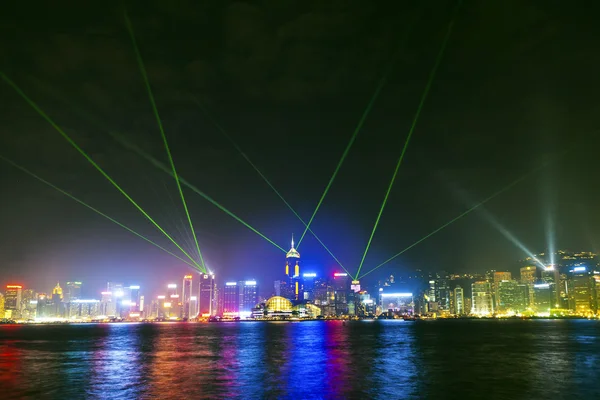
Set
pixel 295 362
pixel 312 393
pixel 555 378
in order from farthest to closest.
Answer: pixel 295 362 → pixel 555 378 → pixel 312 393

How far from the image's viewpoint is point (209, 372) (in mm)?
44469

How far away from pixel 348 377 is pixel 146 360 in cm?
2818

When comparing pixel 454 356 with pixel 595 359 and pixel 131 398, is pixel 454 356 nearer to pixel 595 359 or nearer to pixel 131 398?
pixel 595 359

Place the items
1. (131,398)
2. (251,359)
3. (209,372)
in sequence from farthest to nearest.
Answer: (251,359) → (209,372) → (131,398)

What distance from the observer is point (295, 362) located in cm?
5359

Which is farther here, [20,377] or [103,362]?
[103,362]

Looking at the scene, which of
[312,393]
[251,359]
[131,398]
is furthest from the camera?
[251,359]

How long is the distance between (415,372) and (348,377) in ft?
26.2

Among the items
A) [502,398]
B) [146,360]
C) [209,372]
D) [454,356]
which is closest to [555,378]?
[502,398]

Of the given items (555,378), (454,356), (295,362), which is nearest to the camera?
(555,378)

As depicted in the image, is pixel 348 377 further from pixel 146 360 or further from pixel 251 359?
pixel 146 360

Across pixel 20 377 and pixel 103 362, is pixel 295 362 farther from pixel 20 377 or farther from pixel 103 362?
pixel 20 377

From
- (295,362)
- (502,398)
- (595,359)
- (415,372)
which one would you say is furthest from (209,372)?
(595,359)

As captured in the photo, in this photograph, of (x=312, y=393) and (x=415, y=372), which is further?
(x=415, y=372)
